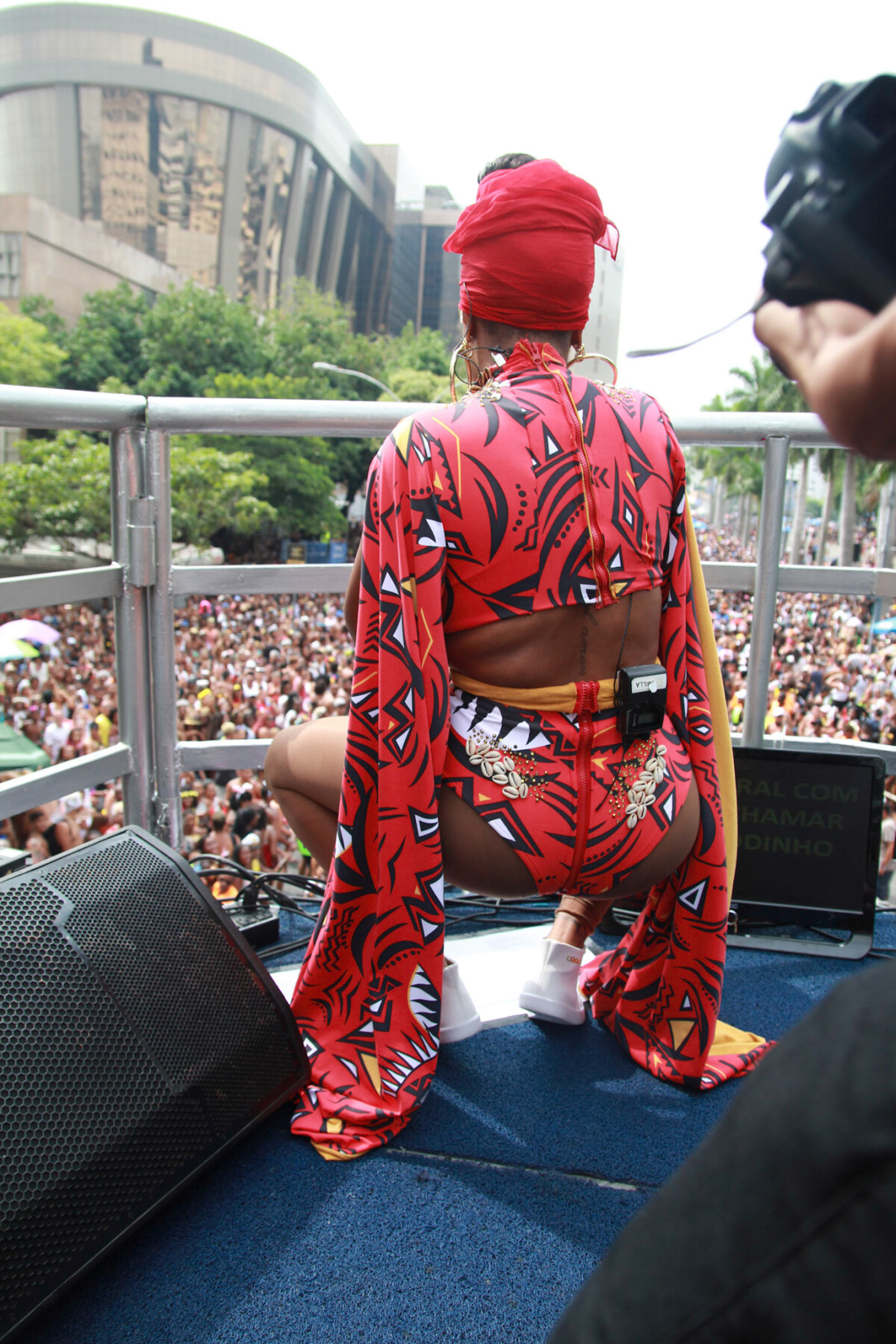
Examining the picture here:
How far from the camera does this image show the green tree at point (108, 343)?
3381 cm

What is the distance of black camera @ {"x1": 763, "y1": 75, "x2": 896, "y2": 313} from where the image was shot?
0.57 m

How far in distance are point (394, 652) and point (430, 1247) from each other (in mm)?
949

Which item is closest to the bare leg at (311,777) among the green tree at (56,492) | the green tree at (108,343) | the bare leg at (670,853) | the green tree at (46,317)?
the bare leg at (670,853)

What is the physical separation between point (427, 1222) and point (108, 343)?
122 feet

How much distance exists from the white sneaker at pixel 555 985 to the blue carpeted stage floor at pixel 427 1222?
0.10 meters

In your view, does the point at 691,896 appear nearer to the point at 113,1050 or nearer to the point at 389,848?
the point at 389,848

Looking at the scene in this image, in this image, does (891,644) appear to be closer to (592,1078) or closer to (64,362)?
(592,1078)

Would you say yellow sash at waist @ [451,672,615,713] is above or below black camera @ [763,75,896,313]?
below

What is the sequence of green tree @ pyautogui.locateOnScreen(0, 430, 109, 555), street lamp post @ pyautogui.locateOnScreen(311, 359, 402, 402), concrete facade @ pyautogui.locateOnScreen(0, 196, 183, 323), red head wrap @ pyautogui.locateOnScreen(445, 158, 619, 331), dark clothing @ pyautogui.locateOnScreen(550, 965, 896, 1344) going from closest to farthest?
1. dark clothing @ pyautogui.locateOnScreen(550, 965, 896, 1344)
2. red head wrap @ pyautogui.locateOnScreen(445, 158, 619, 331)
3. green tree @ pyautogui.locateOnScreen(0, 430, 109, 555)
4. street lamp post @ pyautogui.locateOnScreen(311, 359, 402, 402)
5. concrete facade @ pyautogui.locateOnScreen(0, 196, 183, 323)

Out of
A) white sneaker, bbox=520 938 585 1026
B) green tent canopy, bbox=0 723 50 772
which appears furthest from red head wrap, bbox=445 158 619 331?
green tent canopy, bbox=0 723 50 772

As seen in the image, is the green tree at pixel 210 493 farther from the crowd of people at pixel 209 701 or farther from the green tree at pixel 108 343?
the crowd of people at pixel 209 701

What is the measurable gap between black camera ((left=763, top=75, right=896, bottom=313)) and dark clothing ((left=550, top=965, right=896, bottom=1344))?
0.44 meters

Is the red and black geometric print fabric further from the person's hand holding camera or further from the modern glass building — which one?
the modern glass building

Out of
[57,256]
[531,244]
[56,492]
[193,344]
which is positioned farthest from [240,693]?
[57,256]
